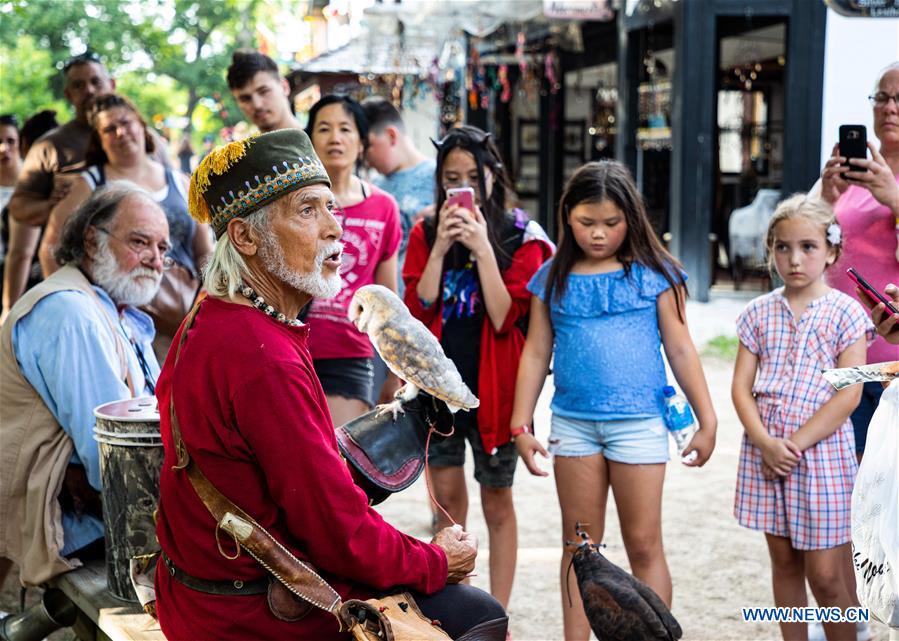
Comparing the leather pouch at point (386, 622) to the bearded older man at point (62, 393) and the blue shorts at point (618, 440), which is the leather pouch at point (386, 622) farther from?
the bearded older man at point (62, 393)

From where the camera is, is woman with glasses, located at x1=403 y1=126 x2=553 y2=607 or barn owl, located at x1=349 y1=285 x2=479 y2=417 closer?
barn owl, located at x1=349 y1=285 x2=479 y2=417

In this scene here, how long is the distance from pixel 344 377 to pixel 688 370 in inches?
57.3

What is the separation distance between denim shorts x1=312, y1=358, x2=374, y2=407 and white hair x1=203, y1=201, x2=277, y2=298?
6.20 feet

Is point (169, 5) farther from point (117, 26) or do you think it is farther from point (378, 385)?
point (378, 385)

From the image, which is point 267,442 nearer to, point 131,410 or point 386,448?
point 386,448

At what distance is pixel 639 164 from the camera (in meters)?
12.8

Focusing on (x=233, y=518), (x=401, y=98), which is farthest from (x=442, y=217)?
(x=401, y=98)

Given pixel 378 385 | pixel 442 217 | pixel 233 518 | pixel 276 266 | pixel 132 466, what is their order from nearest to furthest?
1. pixel 233 518
2. pixel 276 266
3. pixel 132 466
4. pixel 442 217
5. pixel 378 385

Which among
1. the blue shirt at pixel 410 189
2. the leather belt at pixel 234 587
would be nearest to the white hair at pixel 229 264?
the leather belt at pixel 234 587

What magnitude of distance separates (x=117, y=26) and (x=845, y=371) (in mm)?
42241

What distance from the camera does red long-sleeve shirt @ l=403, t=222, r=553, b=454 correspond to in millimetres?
3838

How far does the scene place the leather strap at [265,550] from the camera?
2191mm

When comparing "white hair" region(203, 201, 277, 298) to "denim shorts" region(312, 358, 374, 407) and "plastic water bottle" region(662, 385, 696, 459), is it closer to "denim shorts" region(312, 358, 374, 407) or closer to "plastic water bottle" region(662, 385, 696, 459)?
"plastic water bottle" region(662, 385, 696, 459)

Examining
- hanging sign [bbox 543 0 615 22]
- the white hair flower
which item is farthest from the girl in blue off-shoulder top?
hanging sign [bbox 543 0 615 22]
